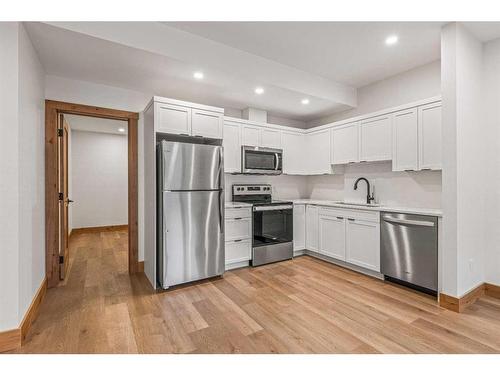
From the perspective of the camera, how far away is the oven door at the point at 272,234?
376cm

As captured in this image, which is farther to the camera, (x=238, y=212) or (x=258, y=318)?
(x=238, y=212)

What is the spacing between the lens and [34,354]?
1.79 m

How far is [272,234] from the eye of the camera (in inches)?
155

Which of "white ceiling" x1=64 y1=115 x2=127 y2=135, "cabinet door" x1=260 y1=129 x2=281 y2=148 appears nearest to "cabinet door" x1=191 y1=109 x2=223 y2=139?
"cabinet door" x1=260 y1=129 x2=281 y2=148

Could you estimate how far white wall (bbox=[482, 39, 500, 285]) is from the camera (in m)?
2.72

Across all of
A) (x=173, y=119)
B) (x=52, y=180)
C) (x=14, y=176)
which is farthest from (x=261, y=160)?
(x=14, y=176)

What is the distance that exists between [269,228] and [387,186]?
5.97 feet

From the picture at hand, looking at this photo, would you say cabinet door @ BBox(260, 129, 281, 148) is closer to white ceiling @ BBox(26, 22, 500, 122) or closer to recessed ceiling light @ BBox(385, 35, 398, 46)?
white ceiling @ BBox(26, 22, 500, 122)

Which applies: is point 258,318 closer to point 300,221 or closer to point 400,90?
point 300,221

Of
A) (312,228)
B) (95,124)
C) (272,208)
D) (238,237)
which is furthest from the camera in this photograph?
(95,124)

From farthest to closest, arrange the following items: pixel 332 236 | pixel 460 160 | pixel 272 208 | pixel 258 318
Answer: pixel 272 208 → pixel 332 236 → pixel 460 160 → pixel 258 318

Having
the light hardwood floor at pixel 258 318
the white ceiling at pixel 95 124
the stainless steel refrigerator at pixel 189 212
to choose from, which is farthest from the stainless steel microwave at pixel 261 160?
the white ceiling at pixel 95 124

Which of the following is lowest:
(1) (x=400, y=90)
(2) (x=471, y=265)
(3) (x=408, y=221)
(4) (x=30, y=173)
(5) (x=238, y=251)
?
(5) (x=238, y=251)

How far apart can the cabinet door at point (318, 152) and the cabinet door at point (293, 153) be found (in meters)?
0.13
